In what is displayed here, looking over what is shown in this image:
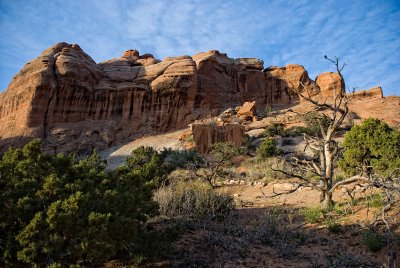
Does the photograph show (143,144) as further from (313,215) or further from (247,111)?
(313,215)

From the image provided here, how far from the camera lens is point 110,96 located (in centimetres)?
4038

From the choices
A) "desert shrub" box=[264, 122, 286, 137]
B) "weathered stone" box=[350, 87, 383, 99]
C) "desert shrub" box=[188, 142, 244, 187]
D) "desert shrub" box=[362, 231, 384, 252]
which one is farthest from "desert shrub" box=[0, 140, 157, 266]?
"weathered stone" box=[350, 87, 383, 99]

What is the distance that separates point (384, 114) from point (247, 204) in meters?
31.2

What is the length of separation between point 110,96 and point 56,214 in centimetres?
3811

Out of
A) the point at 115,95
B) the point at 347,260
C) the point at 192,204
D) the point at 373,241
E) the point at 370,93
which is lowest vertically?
the point at 347,260

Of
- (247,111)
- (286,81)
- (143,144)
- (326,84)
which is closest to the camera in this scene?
(143,144)

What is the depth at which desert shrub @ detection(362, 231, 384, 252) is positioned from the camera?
20.9 feet

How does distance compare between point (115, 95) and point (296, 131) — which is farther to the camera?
point (115, 95)

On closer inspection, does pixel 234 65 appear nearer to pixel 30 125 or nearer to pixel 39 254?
pixel 30 125

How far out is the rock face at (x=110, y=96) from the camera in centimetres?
3584

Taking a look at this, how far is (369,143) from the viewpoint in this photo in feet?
51.1

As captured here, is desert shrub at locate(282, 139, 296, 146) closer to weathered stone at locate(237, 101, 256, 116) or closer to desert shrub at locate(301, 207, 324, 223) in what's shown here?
weathered stone at locate(237, 101, 256, 116)

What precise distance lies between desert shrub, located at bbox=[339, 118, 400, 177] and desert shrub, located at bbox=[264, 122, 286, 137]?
637 inches

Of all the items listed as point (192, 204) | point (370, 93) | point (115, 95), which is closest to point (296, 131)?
point (370, 93)
